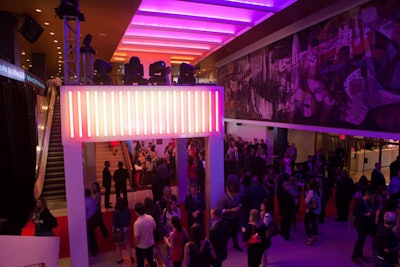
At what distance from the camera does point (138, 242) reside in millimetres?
4457

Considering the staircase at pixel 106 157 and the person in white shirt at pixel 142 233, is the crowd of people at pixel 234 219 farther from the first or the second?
the staircase at pixel 106 157

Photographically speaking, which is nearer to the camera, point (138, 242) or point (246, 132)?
point (138, 242)

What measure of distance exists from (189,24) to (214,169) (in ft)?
20.9

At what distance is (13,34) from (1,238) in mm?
9216

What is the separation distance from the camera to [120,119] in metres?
4.57

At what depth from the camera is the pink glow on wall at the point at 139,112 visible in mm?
4348

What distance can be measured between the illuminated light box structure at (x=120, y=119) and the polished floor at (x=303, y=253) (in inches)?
45.9

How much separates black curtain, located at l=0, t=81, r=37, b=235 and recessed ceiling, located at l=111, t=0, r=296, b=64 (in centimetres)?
411

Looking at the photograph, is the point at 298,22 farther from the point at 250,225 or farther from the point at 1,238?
the point at 1,238

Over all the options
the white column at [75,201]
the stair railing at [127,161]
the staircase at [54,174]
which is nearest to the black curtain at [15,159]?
the staircase at [54,174]

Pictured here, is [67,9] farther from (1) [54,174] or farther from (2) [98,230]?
(1) [54,174]

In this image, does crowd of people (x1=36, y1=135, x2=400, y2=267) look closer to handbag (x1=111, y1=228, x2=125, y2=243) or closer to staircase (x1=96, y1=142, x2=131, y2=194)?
handbag (x1=111, y1=228, x2=125, y2=243)

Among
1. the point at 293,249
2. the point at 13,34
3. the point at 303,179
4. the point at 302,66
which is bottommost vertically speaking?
the point at 293,249

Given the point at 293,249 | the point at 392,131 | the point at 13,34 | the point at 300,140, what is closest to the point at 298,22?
the point at 392,131
